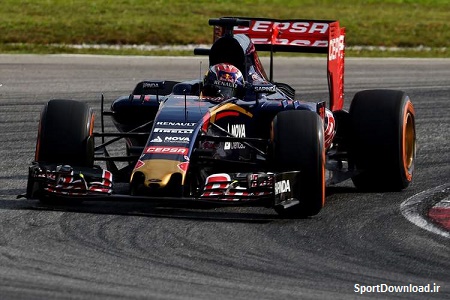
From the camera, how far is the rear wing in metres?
12.3

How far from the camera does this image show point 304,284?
7.26 meters

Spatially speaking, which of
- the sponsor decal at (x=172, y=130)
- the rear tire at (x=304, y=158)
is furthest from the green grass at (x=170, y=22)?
the rear tire at (x=304, y=158)

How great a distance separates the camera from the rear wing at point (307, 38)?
40.4 ft

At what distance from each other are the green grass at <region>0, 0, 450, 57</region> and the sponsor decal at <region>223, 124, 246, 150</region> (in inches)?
596

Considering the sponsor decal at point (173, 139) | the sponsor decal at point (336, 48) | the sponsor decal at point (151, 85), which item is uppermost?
the sponsor decal at point (336, 48)

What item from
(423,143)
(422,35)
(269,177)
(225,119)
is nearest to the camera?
(269,177)

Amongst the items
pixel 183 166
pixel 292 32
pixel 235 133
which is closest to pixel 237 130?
pixel 235 133

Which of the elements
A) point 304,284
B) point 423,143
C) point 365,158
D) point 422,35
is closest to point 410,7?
point 422,35

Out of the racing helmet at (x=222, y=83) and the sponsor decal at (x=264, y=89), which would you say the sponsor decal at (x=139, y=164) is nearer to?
the sponsor decal at (x=264, y=89)

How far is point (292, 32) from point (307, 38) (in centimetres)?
24

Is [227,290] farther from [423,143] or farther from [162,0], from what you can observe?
[162,0]

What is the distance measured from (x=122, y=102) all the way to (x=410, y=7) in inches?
1016

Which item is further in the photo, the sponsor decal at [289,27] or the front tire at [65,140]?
the sponsor decal at [289,27]

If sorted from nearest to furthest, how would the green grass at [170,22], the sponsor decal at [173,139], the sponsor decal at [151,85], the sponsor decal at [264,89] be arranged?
1. the sponsor decal at [173,139]
2. the sponsor decal at [264,89]
3. the sponsor decal at [151,85]
4. the green grass at [170,22]
